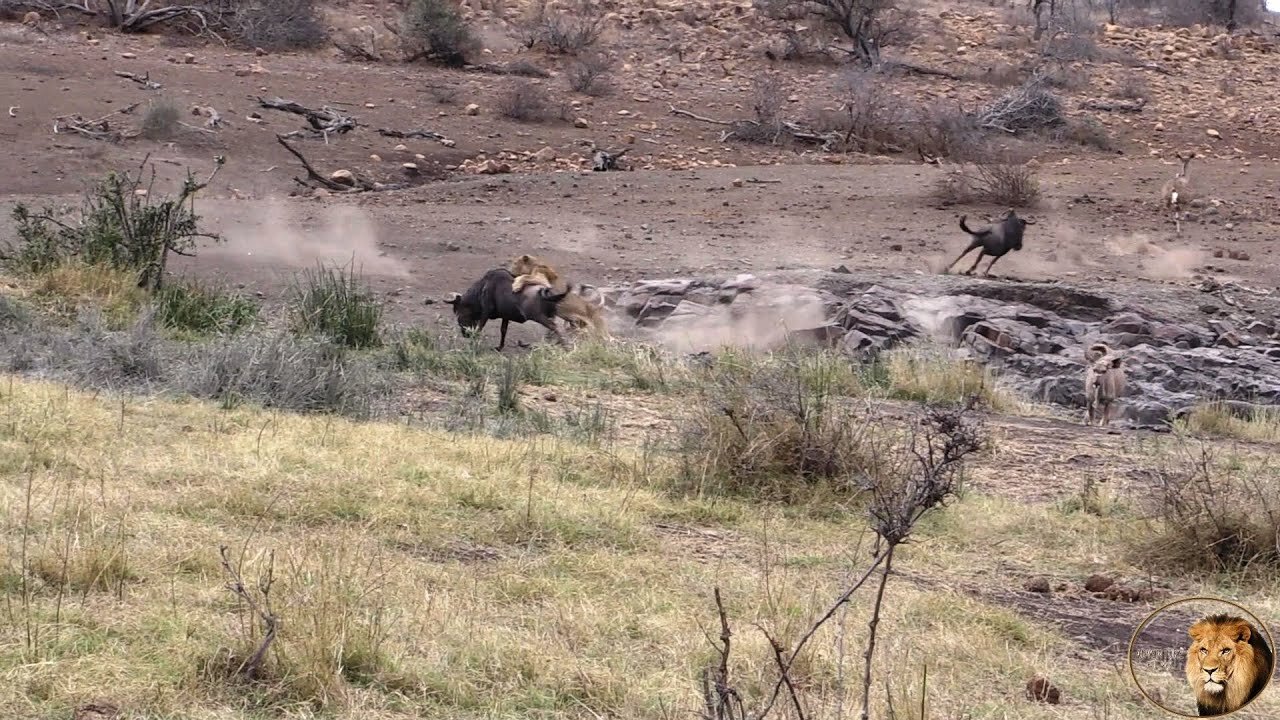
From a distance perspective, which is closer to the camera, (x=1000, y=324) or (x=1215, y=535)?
(x=1215, y=535)

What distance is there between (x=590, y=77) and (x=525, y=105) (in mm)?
2609

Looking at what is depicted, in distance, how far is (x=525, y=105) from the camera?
25281mm

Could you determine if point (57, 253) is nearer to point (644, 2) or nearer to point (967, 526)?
point (967, 526)

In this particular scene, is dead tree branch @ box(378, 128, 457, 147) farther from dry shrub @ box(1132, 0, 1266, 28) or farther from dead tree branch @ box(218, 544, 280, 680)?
dry shrub @ box(1132, 0, 1266, 28)

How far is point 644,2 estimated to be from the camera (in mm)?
34781

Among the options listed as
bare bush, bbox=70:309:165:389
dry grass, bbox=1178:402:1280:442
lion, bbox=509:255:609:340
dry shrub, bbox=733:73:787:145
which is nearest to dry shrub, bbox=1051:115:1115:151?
dry shrub, bbox=733:73:787:145

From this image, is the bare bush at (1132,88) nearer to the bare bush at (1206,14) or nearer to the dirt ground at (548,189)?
the dirt ground at (548,189)

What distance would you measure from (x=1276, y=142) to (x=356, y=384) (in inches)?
940

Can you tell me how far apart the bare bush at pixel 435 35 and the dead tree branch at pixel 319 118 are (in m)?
4.85

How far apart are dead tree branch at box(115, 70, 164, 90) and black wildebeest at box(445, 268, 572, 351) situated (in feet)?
34.3

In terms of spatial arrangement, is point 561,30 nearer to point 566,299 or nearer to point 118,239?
point 566,299

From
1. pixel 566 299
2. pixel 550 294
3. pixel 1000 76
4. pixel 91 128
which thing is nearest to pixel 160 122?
pixel 91 128

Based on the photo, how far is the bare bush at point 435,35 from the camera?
2828 cm

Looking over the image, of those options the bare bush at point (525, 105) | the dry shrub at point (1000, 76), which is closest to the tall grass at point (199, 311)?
the bare bush at point (525, 105)
